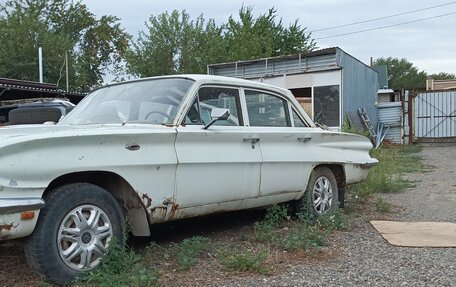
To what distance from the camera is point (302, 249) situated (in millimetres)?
4797

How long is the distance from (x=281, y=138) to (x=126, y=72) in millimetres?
29039

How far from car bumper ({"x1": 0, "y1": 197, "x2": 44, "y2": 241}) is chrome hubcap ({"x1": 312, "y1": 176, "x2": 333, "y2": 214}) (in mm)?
3485

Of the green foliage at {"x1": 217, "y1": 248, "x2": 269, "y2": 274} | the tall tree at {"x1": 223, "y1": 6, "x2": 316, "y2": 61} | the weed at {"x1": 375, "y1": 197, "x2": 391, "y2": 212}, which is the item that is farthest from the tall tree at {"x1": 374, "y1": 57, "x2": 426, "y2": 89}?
the green foliage at {"x1": 217, "y1": 248, "x2": 269, "y2": 274}

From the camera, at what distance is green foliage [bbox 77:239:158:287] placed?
11.7 feet

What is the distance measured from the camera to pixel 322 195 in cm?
620

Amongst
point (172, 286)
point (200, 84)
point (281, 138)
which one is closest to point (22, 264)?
point (172, 286)

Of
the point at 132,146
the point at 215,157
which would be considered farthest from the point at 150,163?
the point at 215,157

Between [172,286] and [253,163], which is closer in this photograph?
[172,286]

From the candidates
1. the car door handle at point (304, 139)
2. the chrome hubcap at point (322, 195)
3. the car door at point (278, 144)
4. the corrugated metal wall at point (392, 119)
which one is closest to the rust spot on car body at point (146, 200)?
the car door at point (278, 144)

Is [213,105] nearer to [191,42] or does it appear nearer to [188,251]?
[188,251]

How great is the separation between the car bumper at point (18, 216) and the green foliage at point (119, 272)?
565mm

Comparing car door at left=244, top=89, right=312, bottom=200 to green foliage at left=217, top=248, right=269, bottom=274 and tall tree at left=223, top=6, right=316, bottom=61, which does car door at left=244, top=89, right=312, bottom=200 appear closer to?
green foliage at left=217, top=248, right=269, bottom=274

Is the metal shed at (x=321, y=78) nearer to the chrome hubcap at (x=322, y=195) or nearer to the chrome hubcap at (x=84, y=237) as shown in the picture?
the chrome hubcap at (x=322, y=195)

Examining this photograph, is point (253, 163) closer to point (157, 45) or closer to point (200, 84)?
point (200, 84)
